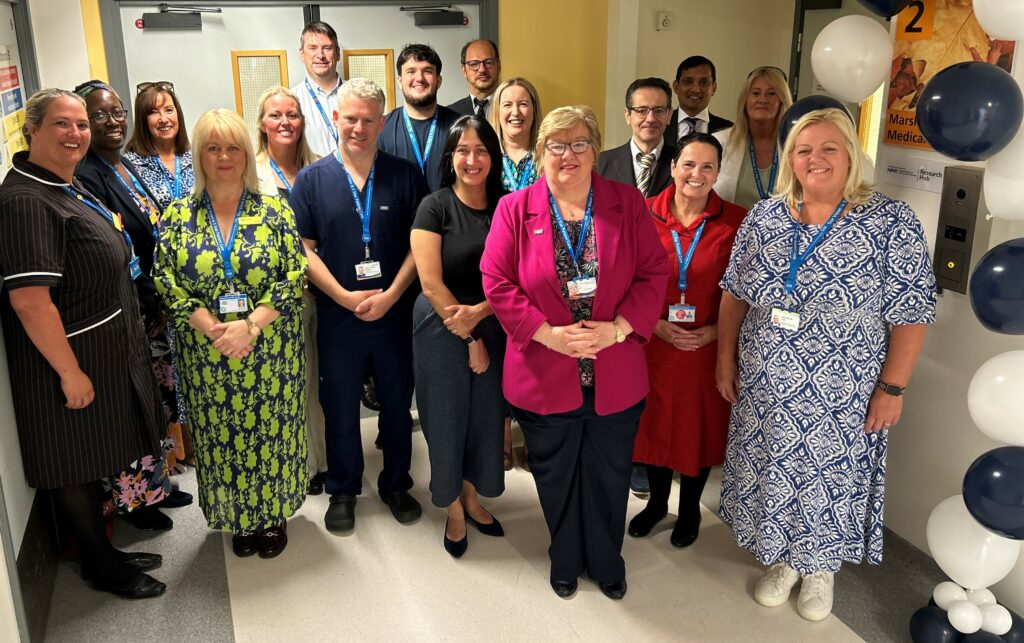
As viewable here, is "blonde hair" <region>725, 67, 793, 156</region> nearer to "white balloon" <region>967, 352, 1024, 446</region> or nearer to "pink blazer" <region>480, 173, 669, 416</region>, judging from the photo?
"pink blazer" <region>480, 173, 669, 416</region>

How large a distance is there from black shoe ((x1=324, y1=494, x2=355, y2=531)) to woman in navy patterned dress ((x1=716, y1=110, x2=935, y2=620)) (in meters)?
1.63

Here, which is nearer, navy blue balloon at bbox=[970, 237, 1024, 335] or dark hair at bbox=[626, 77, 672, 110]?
navy blue balloon at bbox=[970, 237, 1024, 335]

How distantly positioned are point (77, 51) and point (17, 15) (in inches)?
16.0

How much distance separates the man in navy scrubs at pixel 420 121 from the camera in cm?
398

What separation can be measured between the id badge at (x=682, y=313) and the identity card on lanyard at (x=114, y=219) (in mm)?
2024

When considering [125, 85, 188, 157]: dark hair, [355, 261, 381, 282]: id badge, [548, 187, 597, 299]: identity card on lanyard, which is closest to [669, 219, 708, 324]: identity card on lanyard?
[548, 187, 597, 299]: identity card on lanyard

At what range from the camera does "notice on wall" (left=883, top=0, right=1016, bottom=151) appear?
9.15 feet

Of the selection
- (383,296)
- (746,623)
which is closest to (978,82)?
(746,623)

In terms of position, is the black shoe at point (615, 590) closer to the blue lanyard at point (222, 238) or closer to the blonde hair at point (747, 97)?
the blue lanyard at point (222, 238)

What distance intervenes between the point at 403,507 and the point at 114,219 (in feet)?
5.39

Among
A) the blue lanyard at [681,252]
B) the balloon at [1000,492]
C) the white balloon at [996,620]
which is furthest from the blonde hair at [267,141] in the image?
the white balloon at [996,620]

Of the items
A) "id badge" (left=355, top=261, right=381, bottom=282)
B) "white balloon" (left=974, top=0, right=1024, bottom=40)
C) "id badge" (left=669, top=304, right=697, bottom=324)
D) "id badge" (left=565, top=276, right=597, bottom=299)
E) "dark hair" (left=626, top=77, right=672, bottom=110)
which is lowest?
"id badge" (left=669, top=304, right=697, bottom=324)

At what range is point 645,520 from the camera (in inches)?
134

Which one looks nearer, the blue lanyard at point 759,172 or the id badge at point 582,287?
the id badge at point 582,287
